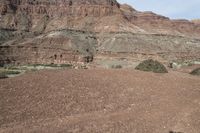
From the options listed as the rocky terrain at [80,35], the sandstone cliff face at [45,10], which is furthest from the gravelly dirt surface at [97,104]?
the sandstone cliff face at [45,10]

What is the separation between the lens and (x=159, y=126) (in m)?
11.9

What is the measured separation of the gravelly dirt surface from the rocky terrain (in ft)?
158

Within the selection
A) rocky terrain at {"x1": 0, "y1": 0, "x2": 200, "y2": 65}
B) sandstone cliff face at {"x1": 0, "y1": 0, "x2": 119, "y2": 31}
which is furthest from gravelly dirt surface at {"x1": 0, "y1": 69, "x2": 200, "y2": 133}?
sandstone cliff face at {"x1": 0, "y1": 0, "x2": 119, "y2": 31}

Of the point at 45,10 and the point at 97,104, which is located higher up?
the point at 45,10

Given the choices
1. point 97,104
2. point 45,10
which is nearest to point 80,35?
point 45,10

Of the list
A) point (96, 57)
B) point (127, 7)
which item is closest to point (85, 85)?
point (96, 57)

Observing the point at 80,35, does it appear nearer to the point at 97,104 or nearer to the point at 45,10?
the point at 45,10

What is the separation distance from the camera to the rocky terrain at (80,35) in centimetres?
7238

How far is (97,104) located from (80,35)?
7817 cm

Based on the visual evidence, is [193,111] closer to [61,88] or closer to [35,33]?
[61,88]

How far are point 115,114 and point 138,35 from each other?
8337 cm

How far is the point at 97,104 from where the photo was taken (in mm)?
13695

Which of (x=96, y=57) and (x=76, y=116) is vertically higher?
(x=76, y=116)

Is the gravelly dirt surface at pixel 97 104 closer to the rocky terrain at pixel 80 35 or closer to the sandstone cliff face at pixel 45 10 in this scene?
the rocky terrain at pixel 80 35
